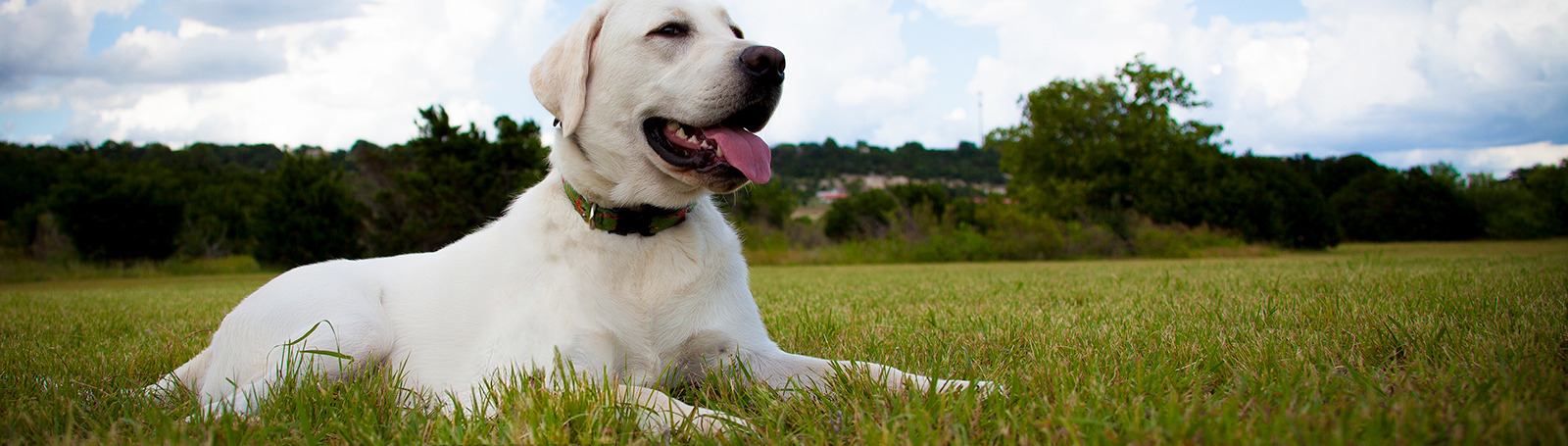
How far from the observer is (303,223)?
20438 millimetres

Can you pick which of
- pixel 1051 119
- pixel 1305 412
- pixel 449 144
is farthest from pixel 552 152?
pixel 1051 119

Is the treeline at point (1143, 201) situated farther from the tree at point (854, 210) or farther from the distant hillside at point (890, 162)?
the distant hillside at point (890, 162)

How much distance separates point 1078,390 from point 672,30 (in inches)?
69.7

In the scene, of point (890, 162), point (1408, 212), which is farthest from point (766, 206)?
point (890, 162)

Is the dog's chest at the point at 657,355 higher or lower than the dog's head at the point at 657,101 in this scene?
lower

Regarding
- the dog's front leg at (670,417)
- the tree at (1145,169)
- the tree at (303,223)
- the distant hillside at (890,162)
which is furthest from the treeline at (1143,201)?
the distant hillside at (890,162)

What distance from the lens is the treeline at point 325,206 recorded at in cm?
2069

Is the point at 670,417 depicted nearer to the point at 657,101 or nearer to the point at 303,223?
the point at 657,101

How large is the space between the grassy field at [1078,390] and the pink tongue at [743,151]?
0.69m

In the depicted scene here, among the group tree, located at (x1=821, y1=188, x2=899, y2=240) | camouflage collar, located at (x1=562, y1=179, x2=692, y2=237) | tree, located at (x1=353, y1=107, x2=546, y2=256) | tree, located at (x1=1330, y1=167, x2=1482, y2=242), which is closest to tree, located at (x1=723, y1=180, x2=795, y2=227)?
tree, located at (x1=821, y1=188, x2=899, y2=240)

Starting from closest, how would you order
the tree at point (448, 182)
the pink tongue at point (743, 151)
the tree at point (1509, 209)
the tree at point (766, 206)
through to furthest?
1. the pink tongue at point (743, 151)
2. the tree at point (448, 182)
3. the tree at point (1509, 209)
4. the tree at point (766, 206)

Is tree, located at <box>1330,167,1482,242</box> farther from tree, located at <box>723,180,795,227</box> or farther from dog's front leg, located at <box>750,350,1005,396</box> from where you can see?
dog's front leg, located at <box>750,350,1005,396</box>

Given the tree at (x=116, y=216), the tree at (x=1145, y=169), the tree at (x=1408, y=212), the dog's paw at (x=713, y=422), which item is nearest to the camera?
the dog's paw at (x=713, y=422)

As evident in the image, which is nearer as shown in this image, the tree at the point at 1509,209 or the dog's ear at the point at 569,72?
the dog's ear at the point at 569,72
